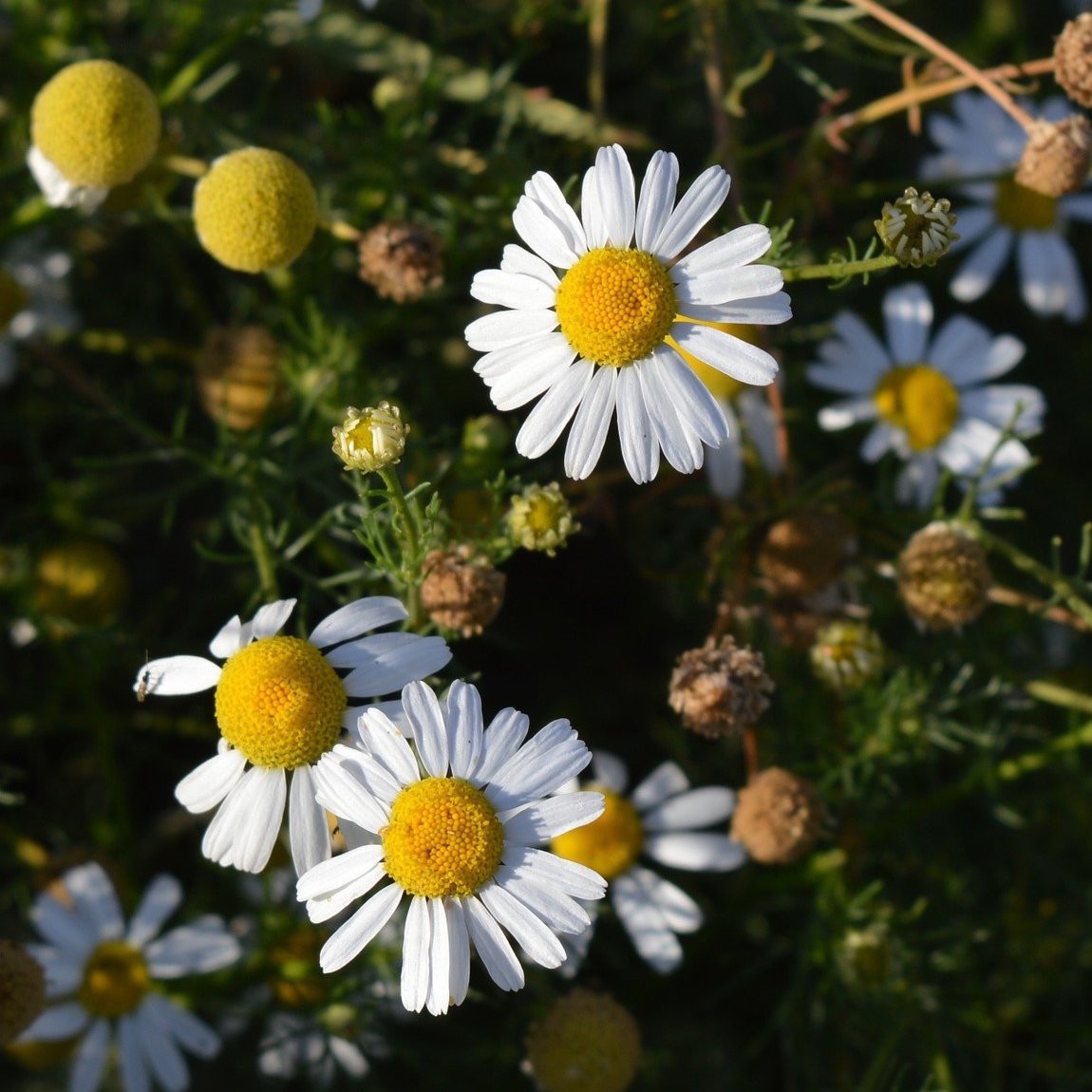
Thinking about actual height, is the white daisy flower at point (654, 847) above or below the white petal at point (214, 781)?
below

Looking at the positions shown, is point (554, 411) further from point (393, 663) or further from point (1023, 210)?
point (1023, 210)

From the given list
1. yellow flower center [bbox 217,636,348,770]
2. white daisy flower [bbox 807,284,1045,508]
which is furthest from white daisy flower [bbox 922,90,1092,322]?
yellow flower center [bbox 217,636,348,770]

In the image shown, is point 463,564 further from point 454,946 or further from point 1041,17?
point 1041,17

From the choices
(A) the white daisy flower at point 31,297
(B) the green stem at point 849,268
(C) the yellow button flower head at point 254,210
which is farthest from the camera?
(A) the white daisy flower at point 31,297

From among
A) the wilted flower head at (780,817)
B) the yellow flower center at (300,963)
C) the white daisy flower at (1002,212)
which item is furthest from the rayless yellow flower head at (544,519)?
the white daisy flower at (1002,212)

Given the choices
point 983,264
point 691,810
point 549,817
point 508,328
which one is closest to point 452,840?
point 549,817

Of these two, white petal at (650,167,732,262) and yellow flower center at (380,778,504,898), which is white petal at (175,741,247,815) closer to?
yellow flower center at (380,778,504,898)

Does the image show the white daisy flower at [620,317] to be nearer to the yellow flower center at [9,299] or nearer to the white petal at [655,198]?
the white petal at [655,198]
